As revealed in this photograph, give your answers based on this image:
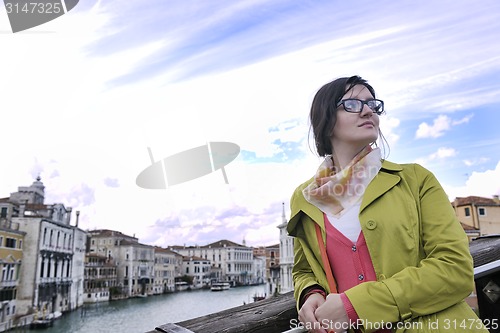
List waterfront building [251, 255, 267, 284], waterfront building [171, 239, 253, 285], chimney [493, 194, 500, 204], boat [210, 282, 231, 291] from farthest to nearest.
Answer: waterfront building [251, 255, 267, 284] → waterfront building [171, 239, 253, 285] → boat [210, 282, 231, 291] → chimney [493, 194, 500, 204]

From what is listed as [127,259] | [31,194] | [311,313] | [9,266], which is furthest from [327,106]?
[127,259]

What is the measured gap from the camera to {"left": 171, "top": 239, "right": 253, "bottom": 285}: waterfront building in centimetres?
7069

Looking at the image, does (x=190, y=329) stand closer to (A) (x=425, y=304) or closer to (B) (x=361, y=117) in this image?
(A) (x=425, y=304)

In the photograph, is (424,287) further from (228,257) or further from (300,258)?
(228,257)

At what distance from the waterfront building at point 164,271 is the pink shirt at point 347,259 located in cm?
5340

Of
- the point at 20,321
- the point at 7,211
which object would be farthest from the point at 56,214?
the point at 20,321

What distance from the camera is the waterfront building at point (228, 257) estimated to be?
232ft

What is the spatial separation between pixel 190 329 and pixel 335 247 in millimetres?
459

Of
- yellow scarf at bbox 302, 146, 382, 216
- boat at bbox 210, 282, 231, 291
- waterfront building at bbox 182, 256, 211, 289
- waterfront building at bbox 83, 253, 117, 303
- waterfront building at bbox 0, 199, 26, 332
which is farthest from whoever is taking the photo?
waterfront building at bbox 182, 256, 211, 289

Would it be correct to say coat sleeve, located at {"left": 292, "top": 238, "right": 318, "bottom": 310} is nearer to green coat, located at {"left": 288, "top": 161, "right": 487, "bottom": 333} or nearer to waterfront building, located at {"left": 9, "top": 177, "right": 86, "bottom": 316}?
green coat, located at {"left": 288, "top": 161, "right": 487, "bottom": 333}

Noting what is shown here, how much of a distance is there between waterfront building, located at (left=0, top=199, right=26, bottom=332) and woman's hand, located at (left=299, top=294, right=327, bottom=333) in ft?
89.2

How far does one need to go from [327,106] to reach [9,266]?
2826 cm

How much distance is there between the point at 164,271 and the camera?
5394cm

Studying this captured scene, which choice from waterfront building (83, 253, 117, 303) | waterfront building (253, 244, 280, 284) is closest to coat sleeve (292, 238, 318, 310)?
waterfront building (83, 253, 117, 303)
